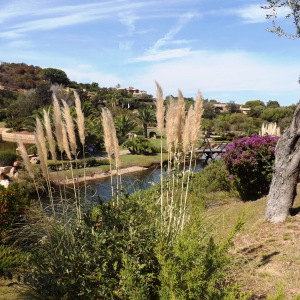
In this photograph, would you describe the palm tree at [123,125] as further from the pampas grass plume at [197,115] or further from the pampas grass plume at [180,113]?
the pampas grass plume at [197,115]

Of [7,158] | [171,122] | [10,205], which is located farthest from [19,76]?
[171,122]

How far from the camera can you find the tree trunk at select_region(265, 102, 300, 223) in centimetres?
498

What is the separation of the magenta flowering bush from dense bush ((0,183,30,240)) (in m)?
5.58

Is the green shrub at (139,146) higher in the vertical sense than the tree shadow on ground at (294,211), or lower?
higher

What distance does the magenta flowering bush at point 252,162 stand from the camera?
8422 mm

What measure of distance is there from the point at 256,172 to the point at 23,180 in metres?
9.80

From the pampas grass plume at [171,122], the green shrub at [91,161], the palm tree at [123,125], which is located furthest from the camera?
the palm tree at [123,125]

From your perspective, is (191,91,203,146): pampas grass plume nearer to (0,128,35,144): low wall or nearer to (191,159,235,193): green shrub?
(191,159,235,193): green shrub

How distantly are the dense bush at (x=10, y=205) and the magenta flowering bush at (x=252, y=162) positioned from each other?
5579mm

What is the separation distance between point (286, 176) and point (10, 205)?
4.91m

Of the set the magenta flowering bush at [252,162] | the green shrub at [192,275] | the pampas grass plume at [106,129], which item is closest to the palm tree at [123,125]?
the magenta flowering bush at [252,162]

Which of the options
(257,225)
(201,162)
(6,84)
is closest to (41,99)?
(201,162)

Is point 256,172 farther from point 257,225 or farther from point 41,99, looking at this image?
point 41,99

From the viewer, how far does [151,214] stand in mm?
3498
